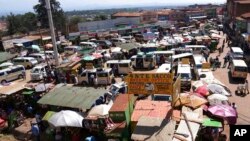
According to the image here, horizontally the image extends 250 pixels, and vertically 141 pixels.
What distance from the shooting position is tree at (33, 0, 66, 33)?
206 ft

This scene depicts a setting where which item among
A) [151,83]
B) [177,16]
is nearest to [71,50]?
[151,83]

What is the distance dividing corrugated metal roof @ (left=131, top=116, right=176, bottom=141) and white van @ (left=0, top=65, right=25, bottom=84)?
19.9 m

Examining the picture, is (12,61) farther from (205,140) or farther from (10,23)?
(10,23)

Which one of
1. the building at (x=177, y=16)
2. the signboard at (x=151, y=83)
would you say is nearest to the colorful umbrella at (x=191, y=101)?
the signboard at (x=151, y=83)

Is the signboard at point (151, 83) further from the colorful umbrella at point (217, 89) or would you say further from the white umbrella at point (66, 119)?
the colorful umbrella at point (217, 89)

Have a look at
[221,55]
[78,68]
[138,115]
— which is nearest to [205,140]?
[138,115]

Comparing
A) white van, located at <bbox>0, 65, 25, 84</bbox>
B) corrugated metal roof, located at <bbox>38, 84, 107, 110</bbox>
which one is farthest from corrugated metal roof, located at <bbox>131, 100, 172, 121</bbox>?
white van, located at <bbox>0, 65, 25, 84</bbox>

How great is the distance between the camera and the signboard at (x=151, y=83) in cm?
1495

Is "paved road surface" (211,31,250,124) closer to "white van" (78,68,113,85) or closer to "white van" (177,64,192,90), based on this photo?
"white van" (177,64,192,90)

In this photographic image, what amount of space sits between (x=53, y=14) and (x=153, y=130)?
57.5m

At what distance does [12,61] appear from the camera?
3706cm

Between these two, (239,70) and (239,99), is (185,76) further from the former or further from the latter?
(239,70)

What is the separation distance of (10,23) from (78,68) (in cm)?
5967

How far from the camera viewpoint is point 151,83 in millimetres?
15148
